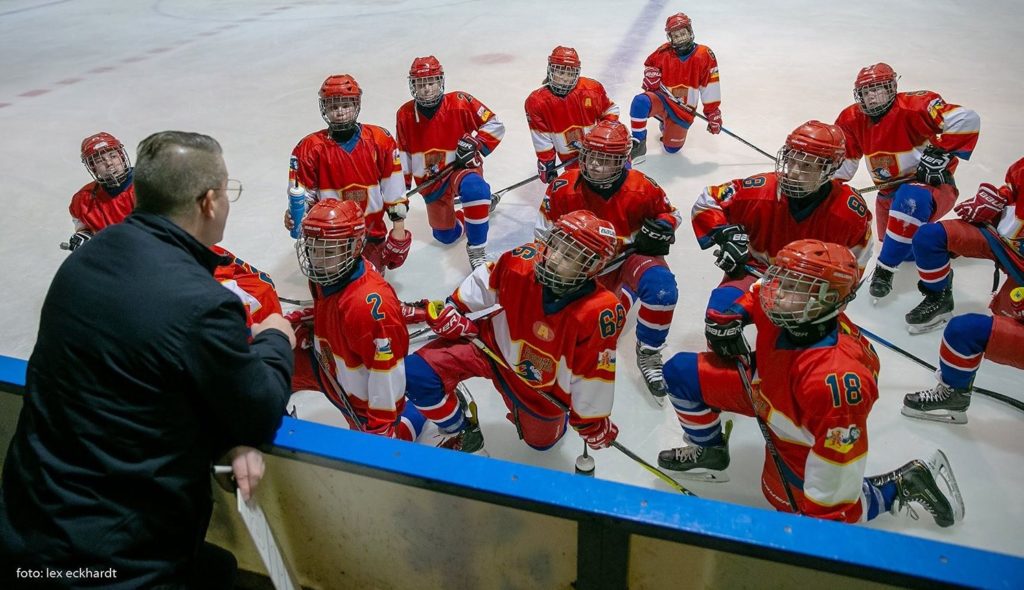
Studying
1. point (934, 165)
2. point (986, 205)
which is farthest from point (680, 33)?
point (986, 205)

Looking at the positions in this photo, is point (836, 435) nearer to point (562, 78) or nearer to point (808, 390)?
point (808, 390)

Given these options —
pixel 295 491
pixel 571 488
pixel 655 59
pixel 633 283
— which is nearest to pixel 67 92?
pixel 655 59

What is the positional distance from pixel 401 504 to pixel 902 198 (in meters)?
3.20

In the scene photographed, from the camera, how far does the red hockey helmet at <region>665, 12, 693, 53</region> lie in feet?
17.1

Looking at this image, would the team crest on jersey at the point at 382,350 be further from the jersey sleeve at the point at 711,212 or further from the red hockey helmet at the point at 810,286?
the jersey sleeve at the point at 711,212

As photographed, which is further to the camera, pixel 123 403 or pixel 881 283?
pixel 881 283

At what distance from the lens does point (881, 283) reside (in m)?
3.50

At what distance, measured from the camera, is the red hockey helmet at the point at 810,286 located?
75.8 inches

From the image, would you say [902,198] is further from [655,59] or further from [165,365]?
[165,365]

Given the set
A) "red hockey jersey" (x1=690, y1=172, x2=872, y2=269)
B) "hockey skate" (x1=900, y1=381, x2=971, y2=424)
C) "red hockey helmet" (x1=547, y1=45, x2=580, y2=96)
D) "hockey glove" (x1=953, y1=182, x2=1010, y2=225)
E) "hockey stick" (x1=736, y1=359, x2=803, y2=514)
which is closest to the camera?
"hockey stick" (x1=736, y1=359, x2=803, y2=514)

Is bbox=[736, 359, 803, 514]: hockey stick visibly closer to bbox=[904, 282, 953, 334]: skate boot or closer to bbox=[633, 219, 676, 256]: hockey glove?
bbox=[633, 219, 676, 256]: hockey glove

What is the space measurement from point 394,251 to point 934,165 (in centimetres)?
279

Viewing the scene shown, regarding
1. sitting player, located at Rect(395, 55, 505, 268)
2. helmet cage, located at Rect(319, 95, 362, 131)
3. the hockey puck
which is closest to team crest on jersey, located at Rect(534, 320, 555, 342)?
the hockey puck

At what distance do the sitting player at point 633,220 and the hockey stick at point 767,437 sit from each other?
2.07 feet
